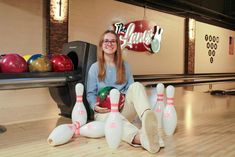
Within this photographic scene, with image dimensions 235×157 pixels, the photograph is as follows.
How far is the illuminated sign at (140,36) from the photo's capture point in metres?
7.68

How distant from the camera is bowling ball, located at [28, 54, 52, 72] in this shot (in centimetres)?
257

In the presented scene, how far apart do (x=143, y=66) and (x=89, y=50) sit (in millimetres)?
5699

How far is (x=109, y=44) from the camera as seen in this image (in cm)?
254

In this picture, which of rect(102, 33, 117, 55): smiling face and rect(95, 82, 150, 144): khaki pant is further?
rect(102, 33, 117, 55): smiling face

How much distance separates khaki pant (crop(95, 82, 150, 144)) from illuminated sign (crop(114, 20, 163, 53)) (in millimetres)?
5309

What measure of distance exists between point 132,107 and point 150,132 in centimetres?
54

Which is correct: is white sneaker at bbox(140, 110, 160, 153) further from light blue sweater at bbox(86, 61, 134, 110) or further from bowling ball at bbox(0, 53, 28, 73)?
bowling ball at bbox(0, 53, 28, 73)

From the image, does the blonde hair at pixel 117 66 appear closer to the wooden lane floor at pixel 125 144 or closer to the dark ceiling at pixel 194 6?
the wooden lane floor at pixel 125 144

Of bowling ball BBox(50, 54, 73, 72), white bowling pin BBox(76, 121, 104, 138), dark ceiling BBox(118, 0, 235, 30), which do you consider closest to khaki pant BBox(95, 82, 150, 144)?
white bowling pin BBox(76, 121, 104, 138)

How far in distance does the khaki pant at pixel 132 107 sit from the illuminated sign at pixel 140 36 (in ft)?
17.4

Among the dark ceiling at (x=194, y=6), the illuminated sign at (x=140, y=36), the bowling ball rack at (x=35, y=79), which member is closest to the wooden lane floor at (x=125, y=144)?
the bowling ball rack at (x=35, y=79)

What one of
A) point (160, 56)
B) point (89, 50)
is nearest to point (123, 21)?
point (160, 56)

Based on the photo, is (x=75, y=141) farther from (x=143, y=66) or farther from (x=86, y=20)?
(x=143, y=66)

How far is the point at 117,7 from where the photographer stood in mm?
7707
